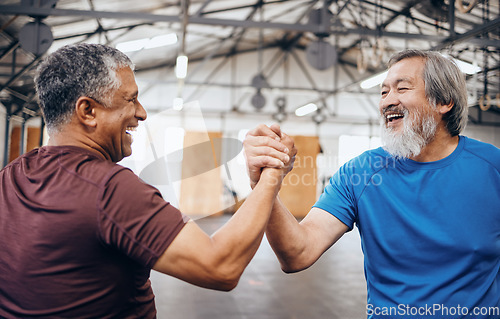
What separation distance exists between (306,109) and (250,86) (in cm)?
264

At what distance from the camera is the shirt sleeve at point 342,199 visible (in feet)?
4.80

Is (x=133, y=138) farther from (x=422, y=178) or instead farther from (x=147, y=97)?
(x=147, y=97)

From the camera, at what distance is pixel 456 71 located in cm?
152

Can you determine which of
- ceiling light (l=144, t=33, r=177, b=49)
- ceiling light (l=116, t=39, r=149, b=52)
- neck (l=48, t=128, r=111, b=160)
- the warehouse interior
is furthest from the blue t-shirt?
ceiling light (l=116, t=39, r=149, b=52)

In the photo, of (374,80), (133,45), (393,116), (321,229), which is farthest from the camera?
(133,45)

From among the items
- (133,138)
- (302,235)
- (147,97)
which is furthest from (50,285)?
(147,97)

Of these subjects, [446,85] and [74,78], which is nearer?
[74,78]

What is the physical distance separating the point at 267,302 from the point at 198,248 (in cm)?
372

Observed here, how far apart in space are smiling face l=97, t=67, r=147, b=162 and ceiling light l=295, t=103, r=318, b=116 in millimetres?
11926

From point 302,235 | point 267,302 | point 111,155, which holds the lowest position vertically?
point 267,302

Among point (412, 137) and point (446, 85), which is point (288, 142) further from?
point (446, 85)

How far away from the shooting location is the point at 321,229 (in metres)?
1.45

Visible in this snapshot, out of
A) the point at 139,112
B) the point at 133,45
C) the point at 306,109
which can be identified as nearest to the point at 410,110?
the point at 139,112

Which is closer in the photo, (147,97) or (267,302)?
(267,302)
